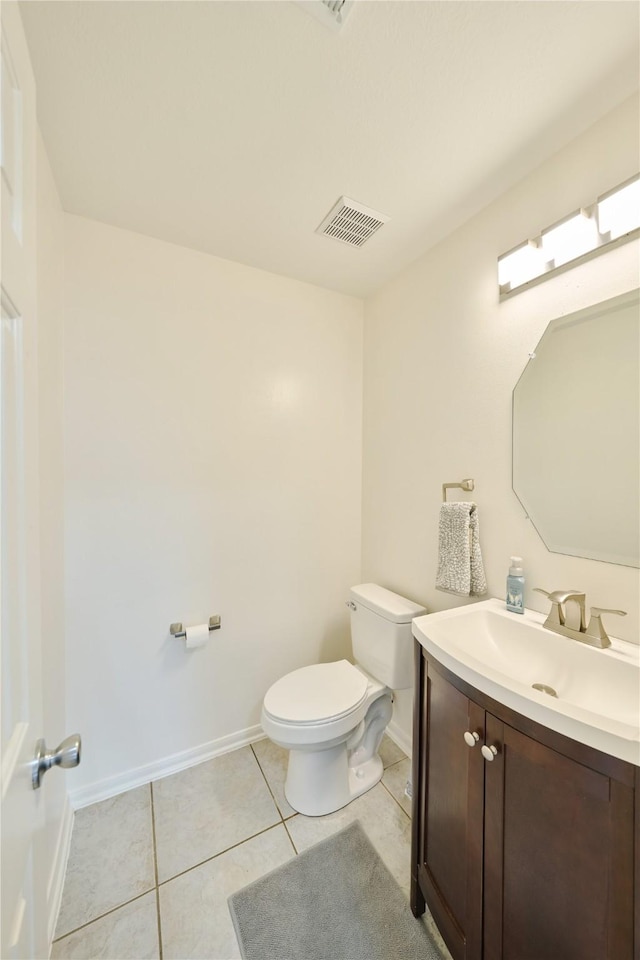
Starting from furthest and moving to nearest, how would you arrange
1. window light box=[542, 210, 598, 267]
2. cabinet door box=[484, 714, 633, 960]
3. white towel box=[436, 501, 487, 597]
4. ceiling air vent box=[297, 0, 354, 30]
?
white towel box=[436, 501, 487, 597] < window light box=[542, 210, 598, 267] < ceiling air vent box=[297, 0, 354, 30] < cabinet door box=[484, 714, 633, 960]

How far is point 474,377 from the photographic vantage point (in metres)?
1.43

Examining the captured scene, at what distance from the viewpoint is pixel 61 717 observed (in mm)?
1359

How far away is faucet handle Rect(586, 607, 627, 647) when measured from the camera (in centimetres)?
95

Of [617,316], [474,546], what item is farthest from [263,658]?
[617,316]

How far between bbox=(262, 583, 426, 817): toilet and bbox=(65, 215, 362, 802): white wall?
38 centimetres

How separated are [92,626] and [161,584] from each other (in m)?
0.30

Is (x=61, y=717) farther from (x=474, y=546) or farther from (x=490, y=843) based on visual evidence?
(x=474, y=546)

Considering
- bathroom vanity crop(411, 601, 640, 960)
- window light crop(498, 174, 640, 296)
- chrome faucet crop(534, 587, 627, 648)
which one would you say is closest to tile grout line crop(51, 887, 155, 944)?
bathroom vanity crop(411, 601, 640, 960)

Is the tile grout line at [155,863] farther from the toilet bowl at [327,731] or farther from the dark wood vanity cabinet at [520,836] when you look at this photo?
the dark wood vanity cabinet at [520,836]

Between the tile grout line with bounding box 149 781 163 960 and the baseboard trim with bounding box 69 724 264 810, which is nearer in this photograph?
the tile grout line with bounding box 149 781 163 960

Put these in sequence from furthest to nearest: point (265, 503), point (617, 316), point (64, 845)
A: point (265, 503), point (64, 845), point (617, 316)

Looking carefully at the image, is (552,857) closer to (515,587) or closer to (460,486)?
(515,587)

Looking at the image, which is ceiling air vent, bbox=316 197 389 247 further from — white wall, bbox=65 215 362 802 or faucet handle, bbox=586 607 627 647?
faucet handle, bbox=586 607 627 647

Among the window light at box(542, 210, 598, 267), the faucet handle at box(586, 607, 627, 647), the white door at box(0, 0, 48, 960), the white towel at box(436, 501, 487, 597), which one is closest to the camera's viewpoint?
the white door at box(0, 0, 48, 960)
